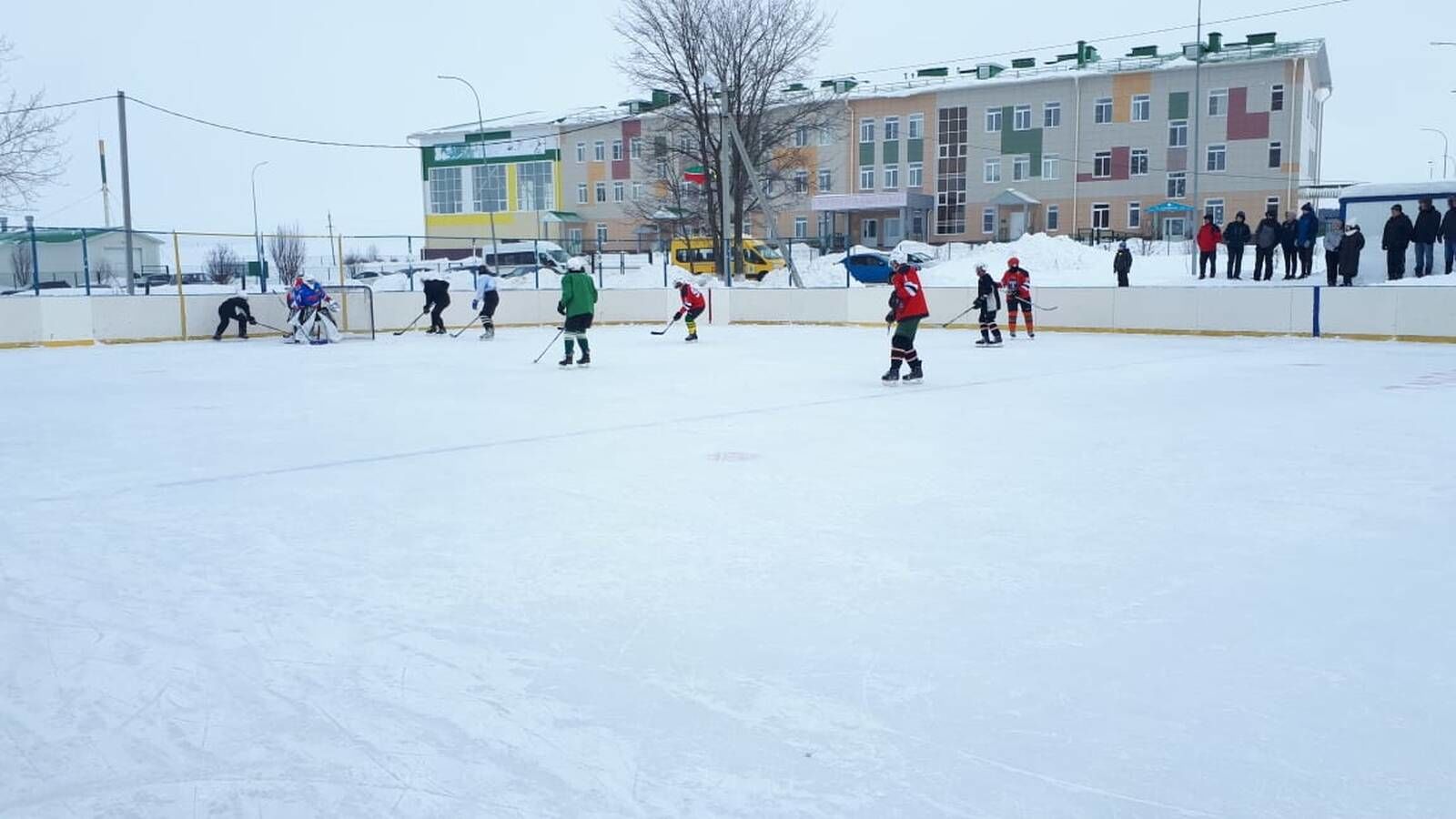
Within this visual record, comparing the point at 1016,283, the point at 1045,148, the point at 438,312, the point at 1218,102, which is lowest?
the point at 438,312

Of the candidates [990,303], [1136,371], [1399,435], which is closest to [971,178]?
[990,303]

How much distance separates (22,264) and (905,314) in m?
17.1

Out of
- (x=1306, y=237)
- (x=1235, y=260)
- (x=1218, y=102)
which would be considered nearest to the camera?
(x=1306, y=237)

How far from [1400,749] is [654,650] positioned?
221cm

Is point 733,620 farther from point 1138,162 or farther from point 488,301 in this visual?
point 1138,162

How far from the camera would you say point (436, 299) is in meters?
23.3

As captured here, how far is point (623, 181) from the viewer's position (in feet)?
197

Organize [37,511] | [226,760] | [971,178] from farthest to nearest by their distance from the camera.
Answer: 1. [971,178]
2. [37,511]
3. [226,760]

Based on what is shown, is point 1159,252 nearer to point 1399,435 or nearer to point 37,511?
point 1399,435

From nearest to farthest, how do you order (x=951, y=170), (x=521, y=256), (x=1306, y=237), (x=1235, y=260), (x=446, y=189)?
(x=1306, y=237), (x=1235, y=260), (x=521, y=256), (x=951, y=170), (x=446, y=189)

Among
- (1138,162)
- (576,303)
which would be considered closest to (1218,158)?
(1138,162)

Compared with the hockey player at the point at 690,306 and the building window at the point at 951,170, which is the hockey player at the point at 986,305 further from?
the building window at the point at 951,170

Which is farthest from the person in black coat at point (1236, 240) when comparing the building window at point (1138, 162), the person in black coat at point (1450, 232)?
the building window at point (1138, 162)

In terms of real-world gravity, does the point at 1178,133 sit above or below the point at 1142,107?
below
